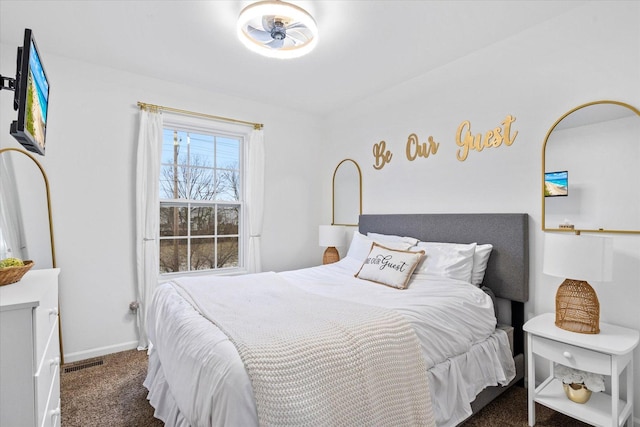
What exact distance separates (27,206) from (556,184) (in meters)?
4.08

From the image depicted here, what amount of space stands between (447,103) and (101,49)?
9.94 ft

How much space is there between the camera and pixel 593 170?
208cm

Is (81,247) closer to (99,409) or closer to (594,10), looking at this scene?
(99,409)

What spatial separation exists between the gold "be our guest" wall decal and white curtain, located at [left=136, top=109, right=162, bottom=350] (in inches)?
92.4

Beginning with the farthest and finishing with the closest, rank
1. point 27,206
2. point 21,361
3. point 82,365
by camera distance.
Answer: point 82,365 → point 27,206 → point 21,361

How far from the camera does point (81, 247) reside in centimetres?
291

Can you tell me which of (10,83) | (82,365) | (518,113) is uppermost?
(518,113)

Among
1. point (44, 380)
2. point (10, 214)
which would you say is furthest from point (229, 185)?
point (44, 380)

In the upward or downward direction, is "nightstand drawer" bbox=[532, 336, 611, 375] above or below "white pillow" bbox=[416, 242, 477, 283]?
below

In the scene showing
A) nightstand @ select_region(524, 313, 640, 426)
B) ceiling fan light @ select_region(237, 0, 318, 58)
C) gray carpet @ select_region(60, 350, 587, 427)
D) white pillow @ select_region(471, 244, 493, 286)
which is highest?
ceiling fan light @ select_region(237, 0, 318, 58)

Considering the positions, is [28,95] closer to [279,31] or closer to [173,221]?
[279,31]

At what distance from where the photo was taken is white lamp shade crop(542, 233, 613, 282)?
5.80 ft

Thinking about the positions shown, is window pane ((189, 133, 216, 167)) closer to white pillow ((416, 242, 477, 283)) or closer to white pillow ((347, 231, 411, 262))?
white pillow ((347, 231, 411, 262))

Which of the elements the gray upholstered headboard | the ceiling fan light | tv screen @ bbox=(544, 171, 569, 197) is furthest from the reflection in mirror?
tv screen @ bbox=(544, 171, 569, 197)
